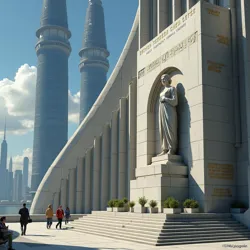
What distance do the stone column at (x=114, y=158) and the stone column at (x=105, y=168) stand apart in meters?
0.86

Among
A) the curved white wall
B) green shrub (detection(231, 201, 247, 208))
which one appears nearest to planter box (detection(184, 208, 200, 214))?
green shrub (detection(231, 201, 247, 208))

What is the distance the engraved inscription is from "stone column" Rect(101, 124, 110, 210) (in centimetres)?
1599

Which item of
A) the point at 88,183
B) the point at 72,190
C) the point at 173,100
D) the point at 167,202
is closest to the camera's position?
the point at 167,202

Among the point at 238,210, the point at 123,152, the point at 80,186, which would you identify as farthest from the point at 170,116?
the point at 80,186

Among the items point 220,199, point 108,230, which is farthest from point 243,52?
point 108,230

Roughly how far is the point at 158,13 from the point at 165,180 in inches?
568

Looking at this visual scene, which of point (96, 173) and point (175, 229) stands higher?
point (96, 173)

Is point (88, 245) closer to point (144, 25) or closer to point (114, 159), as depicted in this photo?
point (114, 159)

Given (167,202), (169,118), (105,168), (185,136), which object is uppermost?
(169,118)

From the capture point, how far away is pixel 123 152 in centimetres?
3609

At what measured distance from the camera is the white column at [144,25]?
110 ft

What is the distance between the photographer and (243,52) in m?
23.4

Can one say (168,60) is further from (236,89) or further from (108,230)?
(108,230)

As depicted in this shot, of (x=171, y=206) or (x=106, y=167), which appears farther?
(x=106, y=167)
